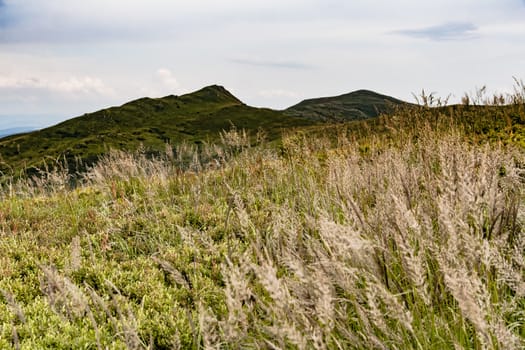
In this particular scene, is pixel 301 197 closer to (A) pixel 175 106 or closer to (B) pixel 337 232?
(B) pixel 337 232

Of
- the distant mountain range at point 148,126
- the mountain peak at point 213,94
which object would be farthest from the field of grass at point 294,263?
the mountain peak at point 213,94

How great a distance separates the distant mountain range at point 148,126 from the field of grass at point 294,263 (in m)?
86.3

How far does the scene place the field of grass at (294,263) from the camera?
97.3 inches

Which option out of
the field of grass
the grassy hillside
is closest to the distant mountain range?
the grassy hillside

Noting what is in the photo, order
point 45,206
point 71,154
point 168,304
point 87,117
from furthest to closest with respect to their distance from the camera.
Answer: point 87,117
point 71,154
point 45,206
point 168,304

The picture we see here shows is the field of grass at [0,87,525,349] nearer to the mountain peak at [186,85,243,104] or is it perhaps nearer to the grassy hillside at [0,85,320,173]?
the grassy hillside at [0,85,320,173]

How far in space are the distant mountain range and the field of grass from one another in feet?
283

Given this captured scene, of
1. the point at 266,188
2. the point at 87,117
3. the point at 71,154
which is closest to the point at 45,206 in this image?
the point at 266,188

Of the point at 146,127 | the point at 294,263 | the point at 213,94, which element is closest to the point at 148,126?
the point at 146,127

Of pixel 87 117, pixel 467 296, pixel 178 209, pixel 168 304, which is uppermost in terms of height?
pixel 87 117

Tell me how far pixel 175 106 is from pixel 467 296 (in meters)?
161

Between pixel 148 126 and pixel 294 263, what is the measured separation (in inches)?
5161

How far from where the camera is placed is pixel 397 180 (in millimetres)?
4383

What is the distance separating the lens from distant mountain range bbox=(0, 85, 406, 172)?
104500 mm
